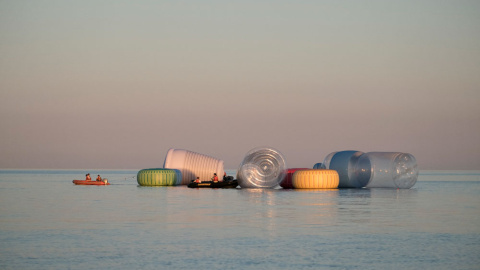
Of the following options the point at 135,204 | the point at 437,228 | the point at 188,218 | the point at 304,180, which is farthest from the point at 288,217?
the point at 304,180

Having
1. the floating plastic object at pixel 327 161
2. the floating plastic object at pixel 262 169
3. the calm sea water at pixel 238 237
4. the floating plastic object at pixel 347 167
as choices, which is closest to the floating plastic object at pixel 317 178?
the floating plastic object at pixel 262 169

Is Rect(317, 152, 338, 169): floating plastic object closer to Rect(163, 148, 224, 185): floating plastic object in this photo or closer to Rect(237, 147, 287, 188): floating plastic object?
Rect(237, 147, 287, 188): floating plastic object

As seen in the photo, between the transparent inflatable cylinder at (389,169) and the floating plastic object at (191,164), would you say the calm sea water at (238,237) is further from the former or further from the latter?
the floating plastic object at (191,164)

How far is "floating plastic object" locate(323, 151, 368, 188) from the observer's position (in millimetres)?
59656

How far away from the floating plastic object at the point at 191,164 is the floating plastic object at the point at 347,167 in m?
15.2

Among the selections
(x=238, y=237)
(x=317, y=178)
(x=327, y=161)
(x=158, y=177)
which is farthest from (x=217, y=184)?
(x=238, y=237)

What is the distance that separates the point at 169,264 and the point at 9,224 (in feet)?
38.5

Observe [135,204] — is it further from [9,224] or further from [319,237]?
[319,237]

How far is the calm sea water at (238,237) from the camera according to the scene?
18.1 metres

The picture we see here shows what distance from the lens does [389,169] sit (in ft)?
189

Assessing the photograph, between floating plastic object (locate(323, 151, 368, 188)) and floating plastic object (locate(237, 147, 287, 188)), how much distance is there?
517cm

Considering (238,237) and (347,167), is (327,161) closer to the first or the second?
(347,167)

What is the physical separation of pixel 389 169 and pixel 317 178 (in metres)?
6.22

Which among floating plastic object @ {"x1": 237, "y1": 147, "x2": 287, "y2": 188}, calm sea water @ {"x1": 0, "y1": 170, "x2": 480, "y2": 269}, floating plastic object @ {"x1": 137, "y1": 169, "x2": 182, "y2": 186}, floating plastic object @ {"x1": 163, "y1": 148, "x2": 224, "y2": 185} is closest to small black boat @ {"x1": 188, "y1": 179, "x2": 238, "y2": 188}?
floating plastic object @ {"x1": 237, "y1": 147, "x2": 287, "y2": 188}
